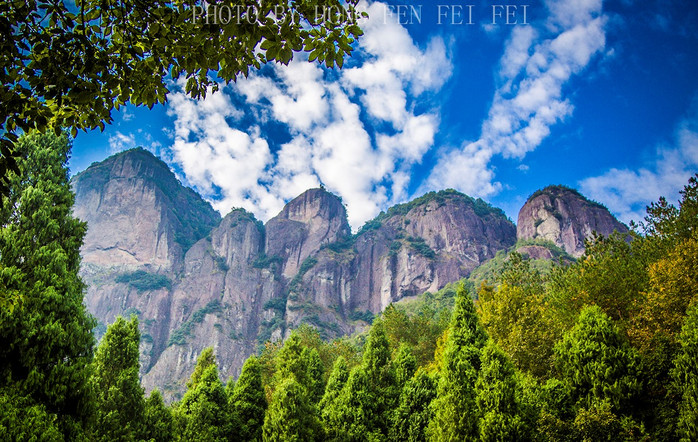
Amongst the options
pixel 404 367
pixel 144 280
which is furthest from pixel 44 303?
pixel 144 280

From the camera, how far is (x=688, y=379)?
28.3 ft

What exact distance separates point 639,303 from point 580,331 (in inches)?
260

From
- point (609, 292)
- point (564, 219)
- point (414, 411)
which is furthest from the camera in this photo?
point (564, 219)

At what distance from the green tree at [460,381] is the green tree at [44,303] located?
8054 mm

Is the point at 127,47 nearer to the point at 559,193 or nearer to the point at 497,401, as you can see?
the point at 497,401

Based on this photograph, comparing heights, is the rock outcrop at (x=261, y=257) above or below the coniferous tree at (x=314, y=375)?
above

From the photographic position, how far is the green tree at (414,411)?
1171 cm

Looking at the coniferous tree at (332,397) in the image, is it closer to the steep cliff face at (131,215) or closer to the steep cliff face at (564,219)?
the steep cliff face at (564,219)

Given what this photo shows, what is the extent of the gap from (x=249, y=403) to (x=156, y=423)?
377cm

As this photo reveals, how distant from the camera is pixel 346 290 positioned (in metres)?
94.5

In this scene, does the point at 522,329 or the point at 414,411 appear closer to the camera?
the point at 414,411

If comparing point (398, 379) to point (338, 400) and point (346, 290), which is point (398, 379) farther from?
point (346, 290)

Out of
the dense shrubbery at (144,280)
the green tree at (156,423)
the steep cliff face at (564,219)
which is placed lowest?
the green tree at (156,423)

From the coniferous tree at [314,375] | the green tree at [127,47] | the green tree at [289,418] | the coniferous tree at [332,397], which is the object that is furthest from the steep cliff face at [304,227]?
the green tree at [127,47]
